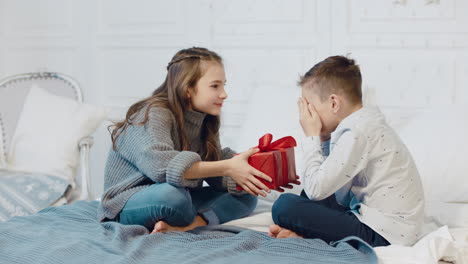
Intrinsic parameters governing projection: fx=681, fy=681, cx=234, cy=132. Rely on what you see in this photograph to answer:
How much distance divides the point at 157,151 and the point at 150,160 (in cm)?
3

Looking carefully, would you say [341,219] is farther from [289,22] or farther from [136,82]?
[136,82]

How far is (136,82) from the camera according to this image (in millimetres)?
3400

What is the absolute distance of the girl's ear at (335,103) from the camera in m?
1.96

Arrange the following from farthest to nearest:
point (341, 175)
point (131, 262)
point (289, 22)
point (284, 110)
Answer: point (289, 22) < point (284, 110) < point (341, 175) < point (131, 262)

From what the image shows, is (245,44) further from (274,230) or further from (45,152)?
(274,230)

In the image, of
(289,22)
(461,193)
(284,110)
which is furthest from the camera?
(289,22)

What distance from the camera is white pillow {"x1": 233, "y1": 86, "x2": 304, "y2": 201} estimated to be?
2572mm

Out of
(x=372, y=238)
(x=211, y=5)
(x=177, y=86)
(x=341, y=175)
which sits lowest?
(x=372, y=238)

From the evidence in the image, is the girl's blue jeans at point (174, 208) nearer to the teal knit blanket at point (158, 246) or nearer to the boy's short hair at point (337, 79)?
the teal knit blanket at point (158, 246)

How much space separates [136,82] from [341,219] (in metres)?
1.78

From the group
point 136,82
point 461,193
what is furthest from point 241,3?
point 461,193

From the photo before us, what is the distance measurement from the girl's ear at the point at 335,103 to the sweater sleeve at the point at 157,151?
43cm

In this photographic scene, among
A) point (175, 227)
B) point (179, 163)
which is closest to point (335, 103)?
point (179, 163)

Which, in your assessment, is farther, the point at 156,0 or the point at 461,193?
the point at 156,0
